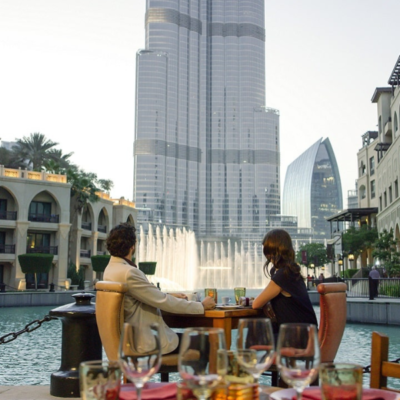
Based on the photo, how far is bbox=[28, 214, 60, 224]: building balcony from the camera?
4475cm

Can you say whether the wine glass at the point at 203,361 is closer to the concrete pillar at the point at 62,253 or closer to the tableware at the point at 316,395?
the tableware at the point at 316,395

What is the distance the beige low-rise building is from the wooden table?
37720 millimetres

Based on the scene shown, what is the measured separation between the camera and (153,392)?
2314 mm

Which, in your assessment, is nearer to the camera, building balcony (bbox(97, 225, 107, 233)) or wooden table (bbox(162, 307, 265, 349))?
wooden table (bbox(162, 307, 265, 349))

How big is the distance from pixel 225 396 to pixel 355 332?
16.1 metres

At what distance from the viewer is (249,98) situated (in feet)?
413

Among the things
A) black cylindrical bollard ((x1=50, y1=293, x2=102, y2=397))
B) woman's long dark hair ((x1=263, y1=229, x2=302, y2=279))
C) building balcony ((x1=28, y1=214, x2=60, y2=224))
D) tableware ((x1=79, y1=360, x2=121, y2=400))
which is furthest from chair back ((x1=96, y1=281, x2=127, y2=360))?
building balcony ((x1=28, y1=214, x2=60, y2=224))

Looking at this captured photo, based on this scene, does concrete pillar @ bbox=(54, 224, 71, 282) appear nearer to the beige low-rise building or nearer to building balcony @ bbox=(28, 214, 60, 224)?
the beige low-rise building

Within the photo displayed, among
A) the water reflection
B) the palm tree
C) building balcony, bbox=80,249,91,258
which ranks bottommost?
the water reflection

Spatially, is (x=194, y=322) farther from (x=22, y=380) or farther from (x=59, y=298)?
(x=59, y=298)

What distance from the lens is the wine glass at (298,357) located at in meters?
1.94

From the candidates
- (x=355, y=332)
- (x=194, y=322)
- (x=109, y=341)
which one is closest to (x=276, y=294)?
(x=194, y=322)

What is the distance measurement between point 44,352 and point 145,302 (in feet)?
28.5

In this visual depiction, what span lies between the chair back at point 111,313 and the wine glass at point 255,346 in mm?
2601
